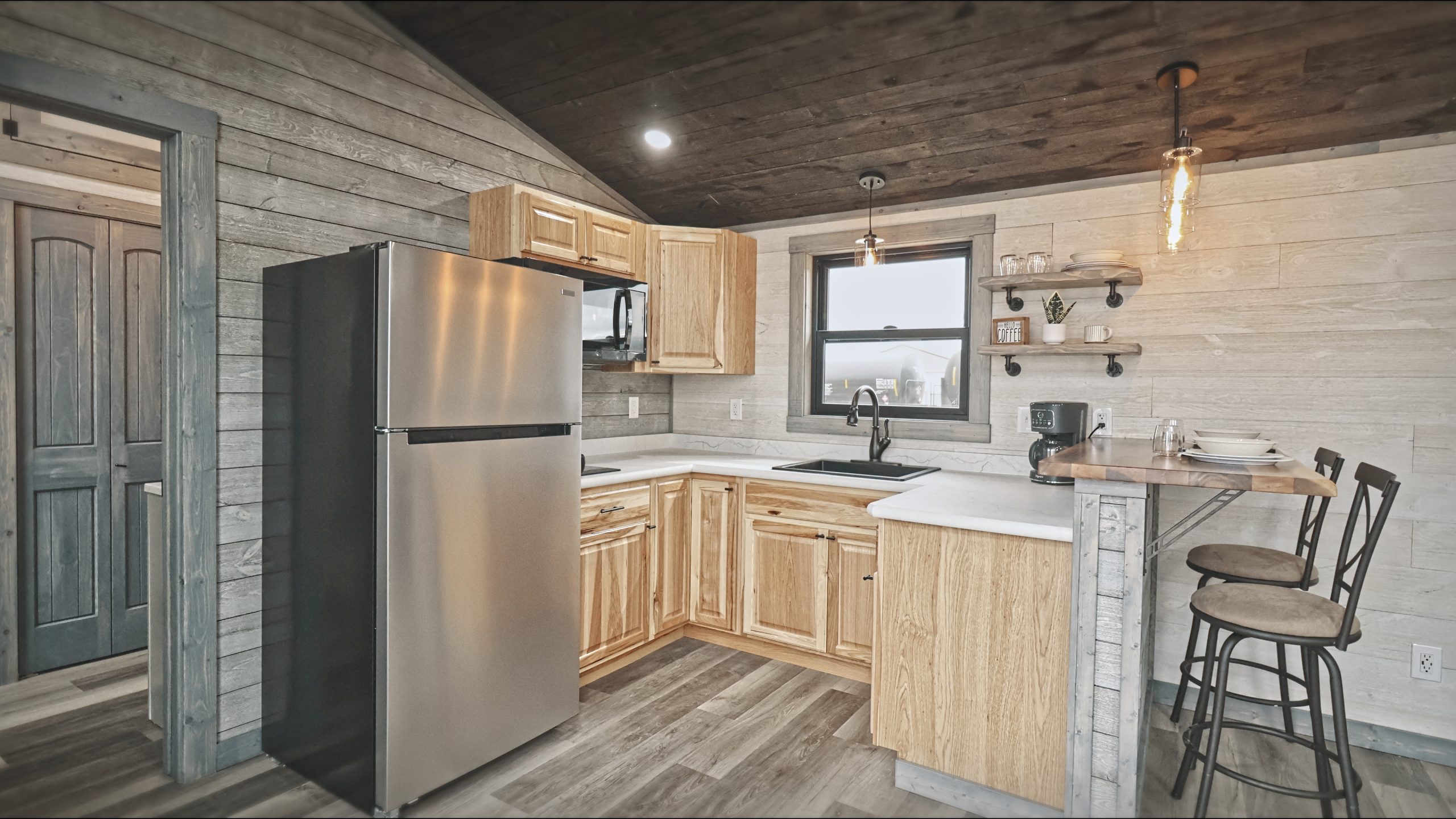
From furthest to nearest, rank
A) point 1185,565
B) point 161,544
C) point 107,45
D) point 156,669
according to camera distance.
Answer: point 1185,565, point 156,669, point 161,544, point 107,45

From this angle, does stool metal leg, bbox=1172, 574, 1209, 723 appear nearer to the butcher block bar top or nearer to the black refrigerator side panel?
the butcher block bar top

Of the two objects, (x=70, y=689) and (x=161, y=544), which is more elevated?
(x=161, y=544)

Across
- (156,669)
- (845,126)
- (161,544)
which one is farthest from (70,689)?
(845,126)

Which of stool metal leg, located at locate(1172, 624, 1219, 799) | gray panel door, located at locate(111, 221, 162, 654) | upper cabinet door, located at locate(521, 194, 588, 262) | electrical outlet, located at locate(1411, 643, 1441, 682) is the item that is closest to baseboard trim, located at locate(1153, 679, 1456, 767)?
electrical outlet, located at locate(1411, 643, 1441, 682)

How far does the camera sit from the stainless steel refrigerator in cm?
211

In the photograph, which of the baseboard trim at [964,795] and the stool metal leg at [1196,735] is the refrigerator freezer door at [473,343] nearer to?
the baseboard trim at [964,795]

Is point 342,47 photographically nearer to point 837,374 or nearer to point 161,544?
point 161,544

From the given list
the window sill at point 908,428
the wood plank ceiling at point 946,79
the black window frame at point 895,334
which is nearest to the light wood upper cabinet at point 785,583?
the window sill at point 908,428

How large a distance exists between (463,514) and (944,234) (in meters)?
2.41

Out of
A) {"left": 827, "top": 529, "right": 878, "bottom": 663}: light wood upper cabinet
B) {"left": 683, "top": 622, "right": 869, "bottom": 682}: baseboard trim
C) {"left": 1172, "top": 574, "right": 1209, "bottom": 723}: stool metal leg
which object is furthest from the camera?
{"left": 683, "top": 622, "right": 869, "bottom": 682}: baseboard trim

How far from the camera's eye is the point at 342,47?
260 centimetres

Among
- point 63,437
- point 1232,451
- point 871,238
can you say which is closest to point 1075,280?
point 871,238

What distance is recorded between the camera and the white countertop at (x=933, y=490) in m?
2.16

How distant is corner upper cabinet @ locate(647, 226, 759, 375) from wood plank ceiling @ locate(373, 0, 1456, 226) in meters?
0.39
